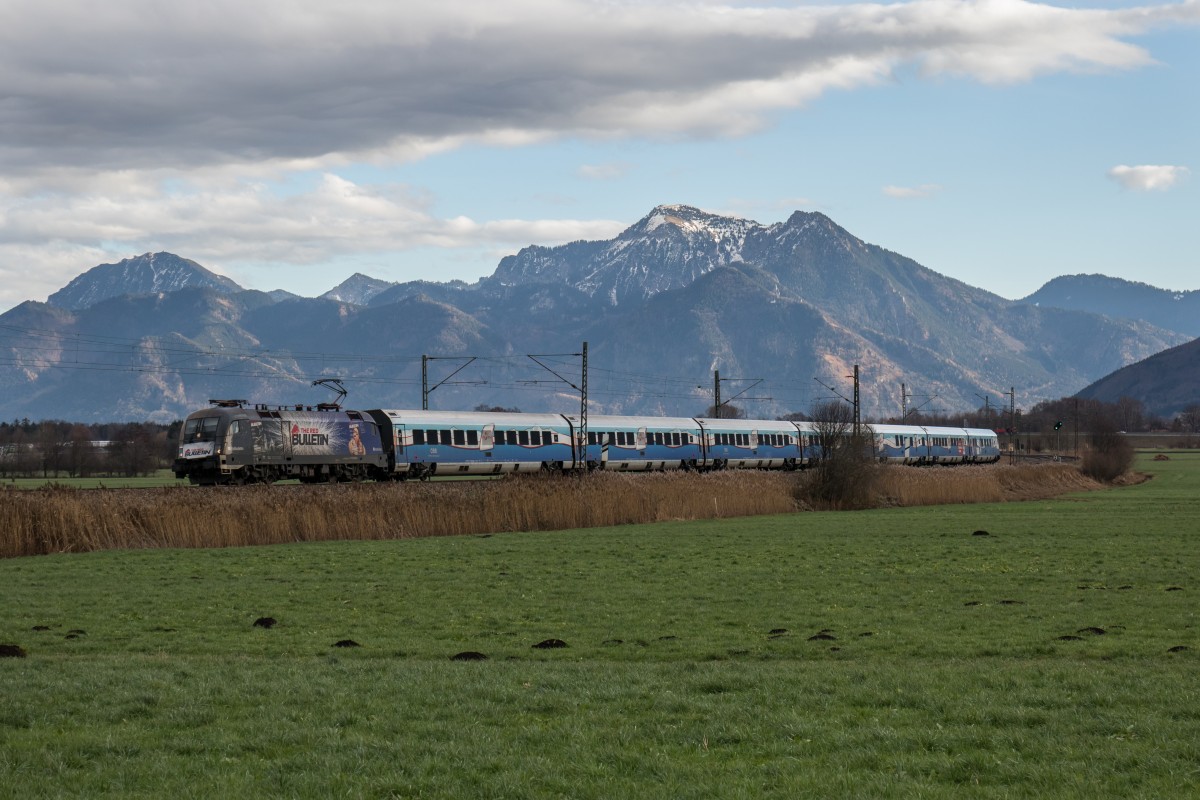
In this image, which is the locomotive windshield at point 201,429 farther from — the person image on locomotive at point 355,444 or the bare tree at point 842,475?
the bare tree at point 842,475

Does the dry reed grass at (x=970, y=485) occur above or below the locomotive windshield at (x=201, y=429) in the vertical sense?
below

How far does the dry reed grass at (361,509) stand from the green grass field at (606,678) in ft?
14.7

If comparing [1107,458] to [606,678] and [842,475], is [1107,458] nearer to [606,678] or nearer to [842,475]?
[842,475]

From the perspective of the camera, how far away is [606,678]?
1460cm

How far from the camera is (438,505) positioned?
4647 centimetres

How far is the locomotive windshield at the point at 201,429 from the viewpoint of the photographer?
187ft

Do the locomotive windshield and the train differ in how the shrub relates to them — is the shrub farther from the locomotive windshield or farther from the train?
the locomotive windshield

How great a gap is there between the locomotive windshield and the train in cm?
5

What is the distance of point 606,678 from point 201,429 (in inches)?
1832

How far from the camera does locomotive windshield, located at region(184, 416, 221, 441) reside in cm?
5706

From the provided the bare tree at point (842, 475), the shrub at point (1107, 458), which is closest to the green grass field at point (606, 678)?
the bare tree at point (842, 475)

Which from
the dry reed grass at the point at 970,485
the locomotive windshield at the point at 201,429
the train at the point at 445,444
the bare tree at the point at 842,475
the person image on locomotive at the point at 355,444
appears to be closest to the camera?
the locomotive windshield at the point at 201,429

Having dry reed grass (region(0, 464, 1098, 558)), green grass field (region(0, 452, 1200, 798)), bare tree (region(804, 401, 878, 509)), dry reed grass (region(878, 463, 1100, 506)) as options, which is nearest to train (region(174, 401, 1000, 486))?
bare tree (region(804, 401, 878, 509))

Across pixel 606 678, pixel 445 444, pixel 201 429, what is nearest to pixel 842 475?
pixel 445 444
